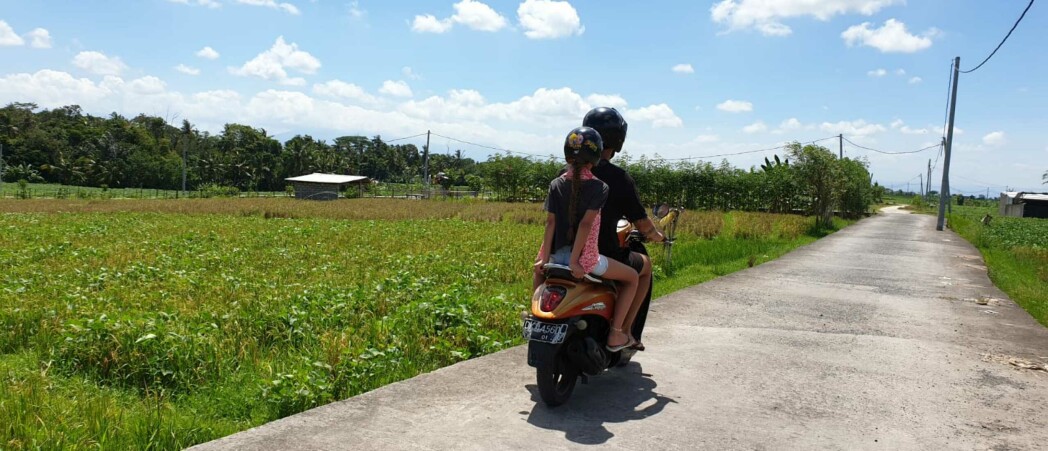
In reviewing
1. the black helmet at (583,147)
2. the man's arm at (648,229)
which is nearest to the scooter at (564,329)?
the man's arm at (648,229)

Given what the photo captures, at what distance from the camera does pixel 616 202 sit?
14.6ft

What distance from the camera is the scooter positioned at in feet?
12.8

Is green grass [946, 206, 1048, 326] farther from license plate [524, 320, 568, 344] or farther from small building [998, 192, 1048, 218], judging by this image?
small building [998, 192, 1048, 218]

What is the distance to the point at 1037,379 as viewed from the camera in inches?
199

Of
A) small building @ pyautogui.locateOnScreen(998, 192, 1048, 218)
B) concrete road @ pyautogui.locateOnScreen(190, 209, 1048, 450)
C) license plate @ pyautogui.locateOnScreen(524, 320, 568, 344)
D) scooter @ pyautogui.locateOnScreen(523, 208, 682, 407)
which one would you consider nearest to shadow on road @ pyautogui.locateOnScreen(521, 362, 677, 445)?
concrete road @ pyautogui.locateOnScreen(190, 209, 1048, 450)

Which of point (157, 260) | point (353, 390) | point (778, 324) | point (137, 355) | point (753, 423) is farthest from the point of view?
point (157, 260)

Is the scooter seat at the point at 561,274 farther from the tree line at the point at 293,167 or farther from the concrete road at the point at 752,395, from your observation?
the tree line at the point at 293,167

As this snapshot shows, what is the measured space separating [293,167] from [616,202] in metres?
87.0

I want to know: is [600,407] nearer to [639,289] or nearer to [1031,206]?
[639,289]

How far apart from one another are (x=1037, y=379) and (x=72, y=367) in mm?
7598

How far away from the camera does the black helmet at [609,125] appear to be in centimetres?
452

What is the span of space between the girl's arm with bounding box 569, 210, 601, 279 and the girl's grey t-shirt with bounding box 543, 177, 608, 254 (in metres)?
0.06

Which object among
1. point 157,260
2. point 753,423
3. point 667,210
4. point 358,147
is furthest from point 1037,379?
point 358,147

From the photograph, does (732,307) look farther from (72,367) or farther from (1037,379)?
(72,367)
